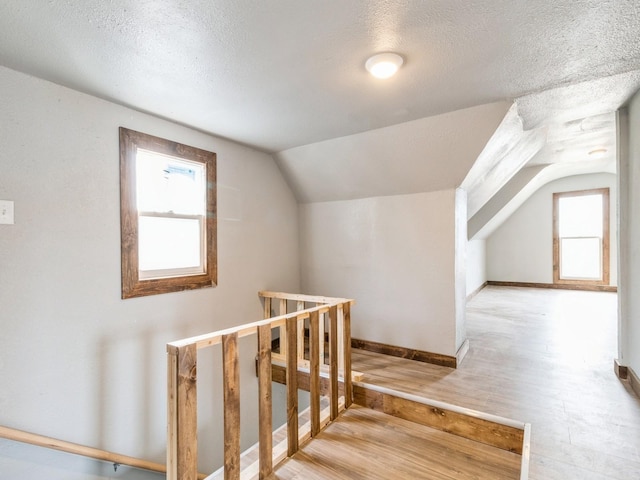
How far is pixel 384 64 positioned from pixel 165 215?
2.12m

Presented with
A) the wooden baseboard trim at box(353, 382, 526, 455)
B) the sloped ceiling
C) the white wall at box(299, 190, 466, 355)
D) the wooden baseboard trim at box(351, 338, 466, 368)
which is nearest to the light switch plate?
the sloped ceiling

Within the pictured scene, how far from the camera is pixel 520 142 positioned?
10.7 ft

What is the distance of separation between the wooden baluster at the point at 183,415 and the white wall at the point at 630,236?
126 inches

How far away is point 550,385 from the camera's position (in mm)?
2539

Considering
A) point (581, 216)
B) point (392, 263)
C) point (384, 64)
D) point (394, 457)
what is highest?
point (384, 64)

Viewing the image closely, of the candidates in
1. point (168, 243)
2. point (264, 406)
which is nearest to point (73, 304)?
point (168, 243)

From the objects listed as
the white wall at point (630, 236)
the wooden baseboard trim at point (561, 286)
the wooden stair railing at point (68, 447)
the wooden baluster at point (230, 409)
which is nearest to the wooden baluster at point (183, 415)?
the wooden baluster at point (230, 409)

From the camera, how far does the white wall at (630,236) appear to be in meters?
2.34

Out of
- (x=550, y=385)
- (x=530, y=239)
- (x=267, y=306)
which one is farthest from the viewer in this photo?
(x=530, y=239)

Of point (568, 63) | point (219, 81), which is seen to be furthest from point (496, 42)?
point (219, 81)

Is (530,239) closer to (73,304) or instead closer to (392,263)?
(392,263)

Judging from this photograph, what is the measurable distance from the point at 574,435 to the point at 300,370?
7.07 ft

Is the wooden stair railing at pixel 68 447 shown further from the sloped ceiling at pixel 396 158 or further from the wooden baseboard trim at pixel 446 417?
the sloped ceiling at pixel 396 158

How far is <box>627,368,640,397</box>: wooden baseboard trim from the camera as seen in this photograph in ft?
7.61
